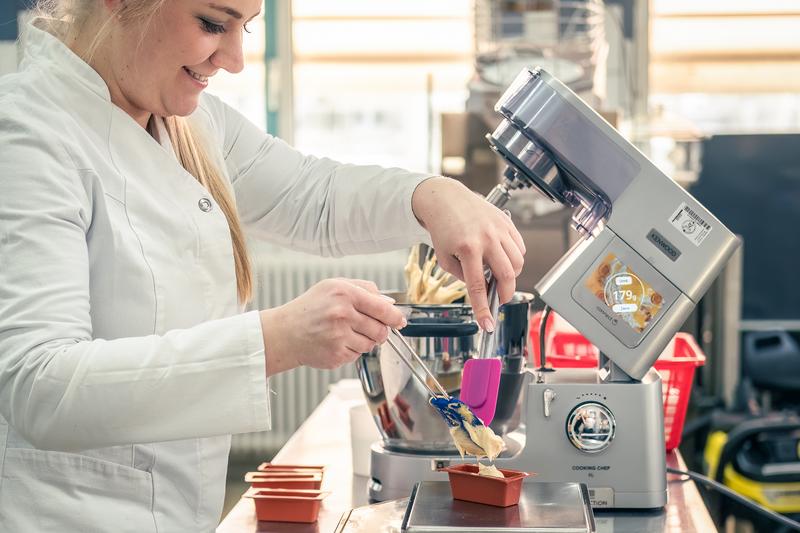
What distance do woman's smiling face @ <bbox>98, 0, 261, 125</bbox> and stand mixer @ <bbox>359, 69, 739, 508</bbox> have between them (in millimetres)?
343

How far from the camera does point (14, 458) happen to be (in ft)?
3.40

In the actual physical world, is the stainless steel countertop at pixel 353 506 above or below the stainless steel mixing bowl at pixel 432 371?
below

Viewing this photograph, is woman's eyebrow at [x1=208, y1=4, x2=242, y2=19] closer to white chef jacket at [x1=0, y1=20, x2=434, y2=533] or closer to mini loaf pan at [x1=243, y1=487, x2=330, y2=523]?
white chef jacket at [x1=0, y1=20, x2=434, y2=533]

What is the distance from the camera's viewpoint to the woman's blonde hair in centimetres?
113

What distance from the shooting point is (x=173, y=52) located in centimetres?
108

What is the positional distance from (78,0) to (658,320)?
762 millimetres

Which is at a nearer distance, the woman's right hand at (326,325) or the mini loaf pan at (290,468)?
the woman's right hand at (326,325)

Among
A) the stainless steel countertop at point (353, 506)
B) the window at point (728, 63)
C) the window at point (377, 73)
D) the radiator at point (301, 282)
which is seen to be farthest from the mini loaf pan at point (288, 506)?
the window at point (728, 63)

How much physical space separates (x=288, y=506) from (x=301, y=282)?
9.76 ft

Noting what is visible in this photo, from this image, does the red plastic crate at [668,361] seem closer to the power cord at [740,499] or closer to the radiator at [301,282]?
the power cord at [740,499]

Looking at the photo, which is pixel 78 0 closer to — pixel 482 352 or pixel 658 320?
pixel 482 352

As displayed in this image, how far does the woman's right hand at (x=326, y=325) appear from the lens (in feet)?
2.98

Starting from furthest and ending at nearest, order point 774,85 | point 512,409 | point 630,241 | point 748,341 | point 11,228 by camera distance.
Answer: point 774,85
point 748,341
point 512,409
point 630,241
point 11,228

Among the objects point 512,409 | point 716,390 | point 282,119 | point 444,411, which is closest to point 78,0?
point 444,411
